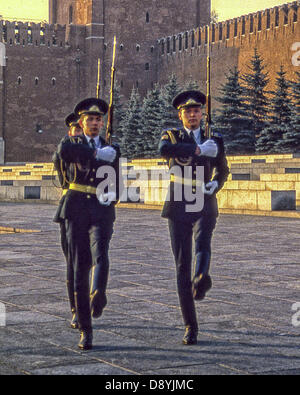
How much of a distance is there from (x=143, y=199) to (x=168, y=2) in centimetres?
3757

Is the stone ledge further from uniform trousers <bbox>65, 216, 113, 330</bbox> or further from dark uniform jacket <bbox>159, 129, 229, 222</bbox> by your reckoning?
uniform trousers <bbox>65, 216, 113, 330</bbox>

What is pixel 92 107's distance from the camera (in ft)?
14.7

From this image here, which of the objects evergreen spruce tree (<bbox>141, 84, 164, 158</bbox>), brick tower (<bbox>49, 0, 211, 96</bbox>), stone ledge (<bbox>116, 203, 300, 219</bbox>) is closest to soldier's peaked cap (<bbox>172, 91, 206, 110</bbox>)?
stone ledge (<bbox>116, 203, 300, 219</bbox>)

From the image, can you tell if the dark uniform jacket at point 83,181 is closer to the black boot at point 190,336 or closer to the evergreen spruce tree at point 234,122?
the black boot at point 190,336

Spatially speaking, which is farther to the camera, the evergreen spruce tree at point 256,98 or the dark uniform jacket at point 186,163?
the evergreen spruce tree at point 256,98

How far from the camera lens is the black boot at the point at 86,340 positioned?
168 inches

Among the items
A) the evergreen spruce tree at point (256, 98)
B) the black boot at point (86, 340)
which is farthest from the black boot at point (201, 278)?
the evergreen spruce tree at point (256, 98)

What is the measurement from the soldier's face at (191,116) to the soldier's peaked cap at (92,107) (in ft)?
1.29

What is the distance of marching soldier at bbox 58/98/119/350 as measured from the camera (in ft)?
14.6

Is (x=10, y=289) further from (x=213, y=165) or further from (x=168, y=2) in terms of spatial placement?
(x=168, y=2)

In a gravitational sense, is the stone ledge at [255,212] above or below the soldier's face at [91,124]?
below

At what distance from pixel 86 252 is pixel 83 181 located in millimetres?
354

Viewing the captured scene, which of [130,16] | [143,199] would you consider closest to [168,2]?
[130,16]

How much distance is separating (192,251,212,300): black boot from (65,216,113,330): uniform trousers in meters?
0.44
